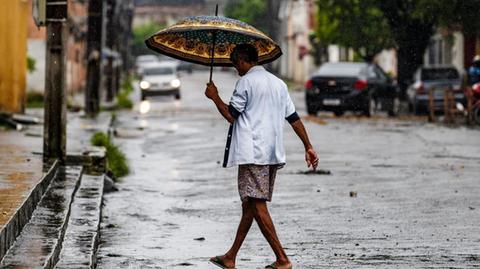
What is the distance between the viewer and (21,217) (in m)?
9.86

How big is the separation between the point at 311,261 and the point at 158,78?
47646 mm

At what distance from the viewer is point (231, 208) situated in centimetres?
1423

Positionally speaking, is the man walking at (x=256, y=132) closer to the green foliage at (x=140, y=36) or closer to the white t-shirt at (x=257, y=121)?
the white t-shirt at (x=257, y=121)

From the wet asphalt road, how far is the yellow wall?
4.00 metres

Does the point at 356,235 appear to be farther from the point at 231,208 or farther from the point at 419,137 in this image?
the point at 419,137

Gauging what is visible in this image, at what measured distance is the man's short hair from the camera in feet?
31.7

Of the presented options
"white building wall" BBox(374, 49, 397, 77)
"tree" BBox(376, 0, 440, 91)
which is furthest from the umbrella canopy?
"white building wall" BBox(374, 49, 397, 77)

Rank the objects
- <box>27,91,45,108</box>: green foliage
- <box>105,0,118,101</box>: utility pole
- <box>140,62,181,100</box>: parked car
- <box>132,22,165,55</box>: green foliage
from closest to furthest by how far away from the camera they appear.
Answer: <box>27,91,45,108</box>: green foliage, <box>105,0,118,101</box>: utility pole, <box>140,62,181,100</box>: parked car, <box>132,22,165,55</box>: green foliage

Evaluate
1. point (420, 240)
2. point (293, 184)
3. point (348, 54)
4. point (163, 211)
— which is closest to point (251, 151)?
point (420, 240)

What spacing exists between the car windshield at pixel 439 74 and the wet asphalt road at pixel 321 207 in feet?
42.5

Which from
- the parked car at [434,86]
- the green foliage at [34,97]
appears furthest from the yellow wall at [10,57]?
the green foliage at [34,97]

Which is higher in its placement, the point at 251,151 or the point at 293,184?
the point at 251,151

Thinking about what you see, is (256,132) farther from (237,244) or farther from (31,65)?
(31,65)

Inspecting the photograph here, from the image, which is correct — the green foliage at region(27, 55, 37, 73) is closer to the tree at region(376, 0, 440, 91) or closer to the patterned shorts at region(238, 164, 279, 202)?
the tree at region(376, 0, 440, 91)
